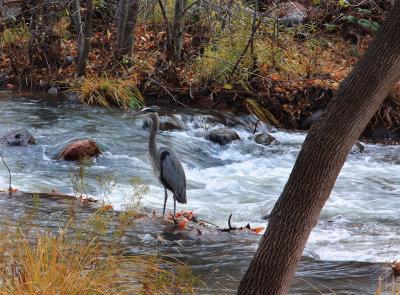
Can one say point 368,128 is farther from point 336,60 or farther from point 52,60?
point 52,60

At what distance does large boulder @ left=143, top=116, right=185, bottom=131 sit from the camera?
10539 mm

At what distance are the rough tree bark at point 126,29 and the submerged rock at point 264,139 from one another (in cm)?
448

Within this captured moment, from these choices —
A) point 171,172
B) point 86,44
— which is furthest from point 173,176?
point 86,44

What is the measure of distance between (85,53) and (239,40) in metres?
3.86

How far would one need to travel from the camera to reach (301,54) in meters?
12.9

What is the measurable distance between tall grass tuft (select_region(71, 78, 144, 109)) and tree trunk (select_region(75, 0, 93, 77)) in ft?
2.73

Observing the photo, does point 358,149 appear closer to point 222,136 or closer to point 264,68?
point 222,136

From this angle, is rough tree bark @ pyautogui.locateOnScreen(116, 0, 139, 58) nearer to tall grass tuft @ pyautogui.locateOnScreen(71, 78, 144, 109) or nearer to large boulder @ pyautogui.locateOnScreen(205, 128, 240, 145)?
tall grass tuft @ pyautogui.locateOnScreen(71, 78, 144, 109)

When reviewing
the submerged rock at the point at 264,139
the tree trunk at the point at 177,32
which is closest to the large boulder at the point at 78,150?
the submerged rock at the point at 264,139

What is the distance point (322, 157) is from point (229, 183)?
562cm

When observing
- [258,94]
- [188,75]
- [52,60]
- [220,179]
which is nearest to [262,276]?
[220,179]

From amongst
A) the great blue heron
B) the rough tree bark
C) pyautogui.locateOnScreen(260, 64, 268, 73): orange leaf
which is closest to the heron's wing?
the great blue heron

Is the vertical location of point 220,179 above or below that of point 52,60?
below

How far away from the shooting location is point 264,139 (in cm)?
1045
